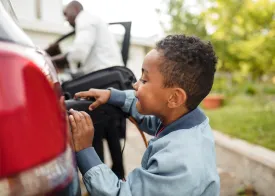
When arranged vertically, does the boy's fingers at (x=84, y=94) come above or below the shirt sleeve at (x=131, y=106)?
above

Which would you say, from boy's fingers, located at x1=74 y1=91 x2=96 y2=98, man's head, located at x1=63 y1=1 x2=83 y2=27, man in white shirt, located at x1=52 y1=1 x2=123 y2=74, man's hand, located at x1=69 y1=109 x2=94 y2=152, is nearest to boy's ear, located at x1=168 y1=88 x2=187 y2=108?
man's hand, located at x1=69 y1=109 x2=94 y2=152

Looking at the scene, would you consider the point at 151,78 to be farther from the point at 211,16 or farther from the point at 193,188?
the point at 211,16

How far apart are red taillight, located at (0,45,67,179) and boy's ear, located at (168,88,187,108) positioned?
61 cm

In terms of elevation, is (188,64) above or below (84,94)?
above

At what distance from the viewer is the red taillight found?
0.75 meters

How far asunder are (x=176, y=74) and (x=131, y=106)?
0.51 m

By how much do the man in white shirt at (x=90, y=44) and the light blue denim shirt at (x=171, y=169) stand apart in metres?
1.39

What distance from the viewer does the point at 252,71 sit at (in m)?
13.2

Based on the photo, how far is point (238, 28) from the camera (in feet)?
32.8

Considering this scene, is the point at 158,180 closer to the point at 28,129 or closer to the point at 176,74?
the point at 176,74

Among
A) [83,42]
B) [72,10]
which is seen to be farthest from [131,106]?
[72,10]

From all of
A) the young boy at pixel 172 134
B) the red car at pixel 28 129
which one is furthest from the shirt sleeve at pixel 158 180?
the red car at pixel 28 129

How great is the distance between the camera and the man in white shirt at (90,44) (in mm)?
2568

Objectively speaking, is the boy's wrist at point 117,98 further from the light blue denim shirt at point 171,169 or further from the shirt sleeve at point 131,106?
the light blue denim shirt at point 171,169
